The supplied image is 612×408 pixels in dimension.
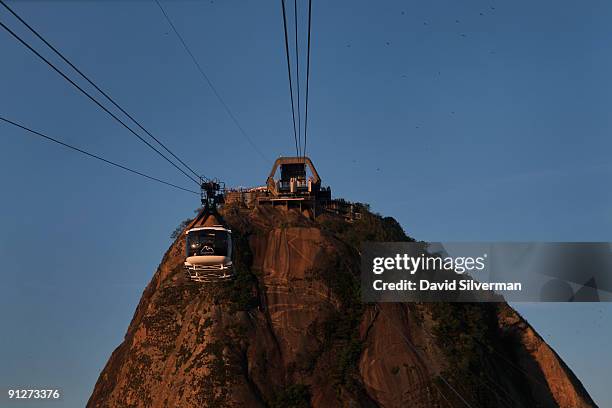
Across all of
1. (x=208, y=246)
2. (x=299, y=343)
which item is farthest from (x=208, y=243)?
(x=299, y=343)

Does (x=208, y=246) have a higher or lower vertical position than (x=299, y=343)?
higher

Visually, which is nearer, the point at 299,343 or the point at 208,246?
the point at 208,246

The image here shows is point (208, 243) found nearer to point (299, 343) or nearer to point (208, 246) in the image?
point (208, 246)

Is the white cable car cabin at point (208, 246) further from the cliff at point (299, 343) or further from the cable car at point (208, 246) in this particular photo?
the cliff at point (299, 343)

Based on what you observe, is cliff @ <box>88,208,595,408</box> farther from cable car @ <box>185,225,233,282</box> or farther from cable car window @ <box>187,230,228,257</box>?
cable car window @ <box>187,230,228,257</box>

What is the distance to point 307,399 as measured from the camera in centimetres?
7438

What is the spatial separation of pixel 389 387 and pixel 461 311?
15684 mm

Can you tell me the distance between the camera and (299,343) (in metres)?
79.3

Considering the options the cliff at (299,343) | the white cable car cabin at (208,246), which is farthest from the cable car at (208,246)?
the cliff at (299,343)

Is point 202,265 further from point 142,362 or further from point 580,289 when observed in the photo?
point 580,289

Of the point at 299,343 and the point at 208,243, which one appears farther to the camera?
the point at 299,343

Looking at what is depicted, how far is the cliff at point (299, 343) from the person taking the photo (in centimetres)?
7406

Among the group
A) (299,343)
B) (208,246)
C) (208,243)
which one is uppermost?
(208,243)

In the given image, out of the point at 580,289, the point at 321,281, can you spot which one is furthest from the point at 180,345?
the point at 580,289
